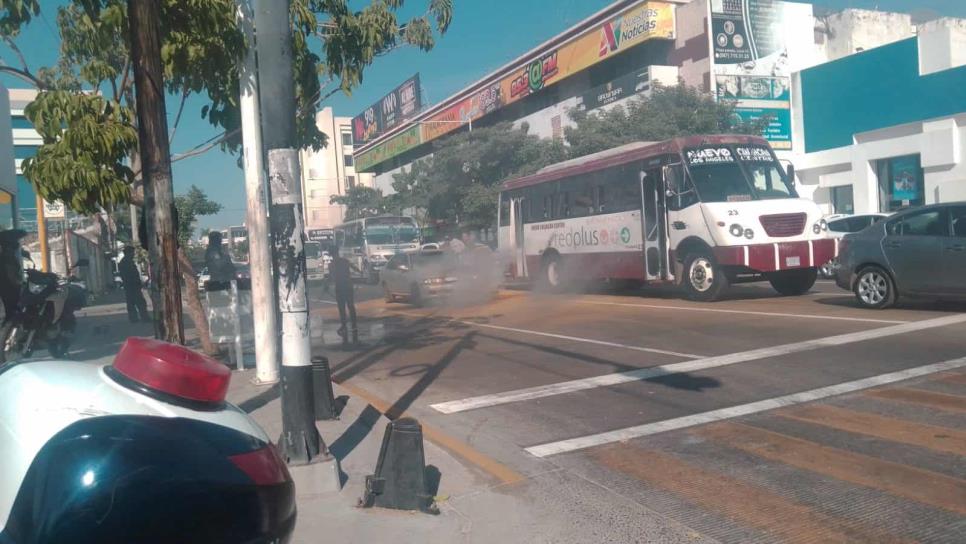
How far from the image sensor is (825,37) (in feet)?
131

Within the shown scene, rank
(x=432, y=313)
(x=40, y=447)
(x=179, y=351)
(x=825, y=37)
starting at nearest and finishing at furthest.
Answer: (x=40, y=447) < (x=179, y=351) < (x=432, y=313) < (x=825, y=37)

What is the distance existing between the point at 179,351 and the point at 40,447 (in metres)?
0.51

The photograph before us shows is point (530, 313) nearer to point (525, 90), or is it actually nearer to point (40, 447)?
point (40, 447)

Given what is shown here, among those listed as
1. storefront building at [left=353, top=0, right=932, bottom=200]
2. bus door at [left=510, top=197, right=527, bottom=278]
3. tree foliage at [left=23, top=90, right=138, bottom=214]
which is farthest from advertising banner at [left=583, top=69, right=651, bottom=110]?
tree foliage at [left=23, top=90, right=138, bottom=214]

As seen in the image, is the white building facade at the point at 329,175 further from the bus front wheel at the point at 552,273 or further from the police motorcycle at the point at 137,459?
the police motorcycle at the point at 137,459

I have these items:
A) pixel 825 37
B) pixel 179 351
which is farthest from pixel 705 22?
pixel 179 351

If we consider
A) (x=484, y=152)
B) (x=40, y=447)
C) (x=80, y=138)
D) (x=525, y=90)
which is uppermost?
(x=525, y=90)

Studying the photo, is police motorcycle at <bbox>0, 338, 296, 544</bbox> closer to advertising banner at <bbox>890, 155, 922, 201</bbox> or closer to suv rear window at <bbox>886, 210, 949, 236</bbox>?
suv rear window at <bbox>886, 210, 949, 236</bbox>

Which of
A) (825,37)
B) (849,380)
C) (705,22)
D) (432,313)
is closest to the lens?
(849,380)

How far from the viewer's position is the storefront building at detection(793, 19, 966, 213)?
1144 inches

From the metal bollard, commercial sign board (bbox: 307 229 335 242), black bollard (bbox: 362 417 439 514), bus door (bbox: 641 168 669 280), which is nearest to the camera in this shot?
black bollard (bbox: 362 417 439 514)

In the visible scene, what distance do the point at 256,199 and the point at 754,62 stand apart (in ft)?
108

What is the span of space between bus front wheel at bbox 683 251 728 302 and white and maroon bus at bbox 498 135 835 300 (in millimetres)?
20

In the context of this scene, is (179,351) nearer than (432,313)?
Yes
